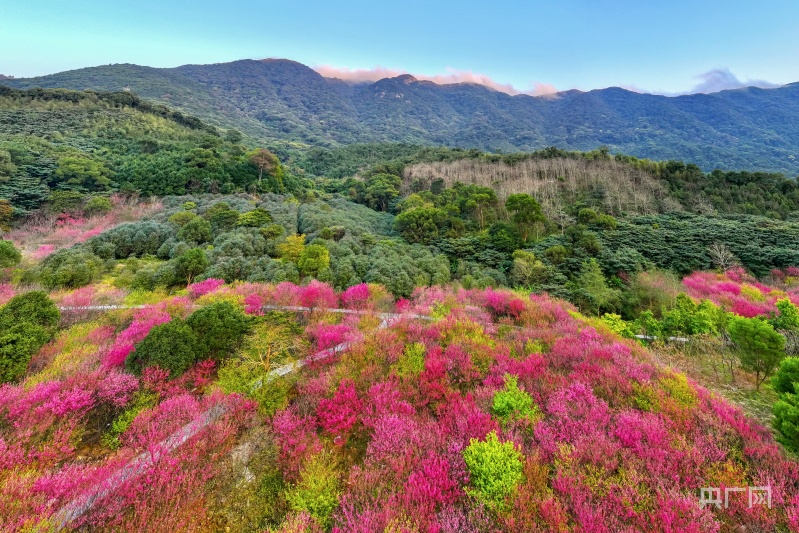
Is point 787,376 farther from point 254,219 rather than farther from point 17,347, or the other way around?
point 254,219

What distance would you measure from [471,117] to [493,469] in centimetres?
21065

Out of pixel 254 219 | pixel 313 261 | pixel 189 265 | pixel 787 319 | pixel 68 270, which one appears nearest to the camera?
pixel 787 319

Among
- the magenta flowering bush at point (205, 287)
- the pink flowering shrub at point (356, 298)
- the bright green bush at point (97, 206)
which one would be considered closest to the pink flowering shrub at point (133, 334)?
the magenta flowering bush at point (205, 287)

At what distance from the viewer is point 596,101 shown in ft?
621

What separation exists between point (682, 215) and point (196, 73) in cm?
22752

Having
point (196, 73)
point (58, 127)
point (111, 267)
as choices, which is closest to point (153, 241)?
point (111, 267)

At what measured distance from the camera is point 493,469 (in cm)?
363

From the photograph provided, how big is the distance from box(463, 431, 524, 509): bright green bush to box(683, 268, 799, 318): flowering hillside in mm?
13333

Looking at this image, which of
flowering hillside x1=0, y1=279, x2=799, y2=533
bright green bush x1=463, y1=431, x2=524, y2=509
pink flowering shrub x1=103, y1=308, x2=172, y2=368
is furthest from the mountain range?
bright green bush x1=463, y1=431, x2=524, y2=509

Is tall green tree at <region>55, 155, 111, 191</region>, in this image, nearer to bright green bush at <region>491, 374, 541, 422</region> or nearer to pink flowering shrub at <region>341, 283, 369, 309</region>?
pink flowering shrub at <region>341, 283, 369, 309</region>

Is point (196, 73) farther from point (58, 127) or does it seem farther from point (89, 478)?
point (89, 478)

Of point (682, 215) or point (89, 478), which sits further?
point (682, 215)

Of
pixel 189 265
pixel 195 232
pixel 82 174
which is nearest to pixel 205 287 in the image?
pixel 189 265

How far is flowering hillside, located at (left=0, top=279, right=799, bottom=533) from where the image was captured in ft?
10.9
